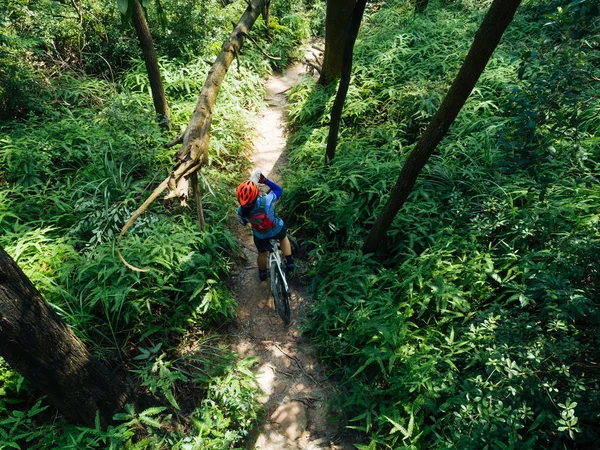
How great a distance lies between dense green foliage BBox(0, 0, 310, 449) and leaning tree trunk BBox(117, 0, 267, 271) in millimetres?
634

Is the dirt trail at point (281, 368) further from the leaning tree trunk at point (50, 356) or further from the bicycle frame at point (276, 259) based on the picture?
the leaning tree trunk at point (50, 356)

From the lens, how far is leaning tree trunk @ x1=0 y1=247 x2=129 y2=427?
8.86ft

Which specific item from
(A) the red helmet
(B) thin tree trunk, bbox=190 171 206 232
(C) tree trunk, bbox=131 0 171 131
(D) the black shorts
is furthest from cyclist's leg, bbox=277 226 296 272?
(C) tree trunk, bbox=131 0 171 131

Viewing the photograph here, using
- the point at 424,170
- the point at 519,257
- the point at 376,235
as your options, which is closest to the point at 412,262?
the point at 376,235

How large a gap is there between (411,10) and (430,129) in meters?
9.51

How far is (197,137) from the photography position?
554 cm

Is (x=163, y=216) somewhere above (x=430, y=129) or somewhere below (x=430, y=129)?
below

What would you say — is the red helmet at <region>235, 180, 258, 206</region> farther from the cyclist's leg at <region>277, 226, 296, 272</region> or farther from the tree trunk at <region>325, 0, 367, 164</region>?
the tree trunk at <region>325, 0, 367, 164</region>

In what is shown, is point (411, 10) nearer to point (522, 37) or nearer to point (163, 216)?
point (522, 37)

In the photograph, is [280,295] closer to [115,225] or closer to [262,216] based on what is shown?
[262,216]

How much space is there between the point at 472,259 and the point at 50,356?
189 inches

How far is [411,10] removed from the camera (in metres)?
11.5

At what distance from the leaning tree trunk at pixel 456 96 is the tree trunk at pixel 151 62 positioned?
4.87 meters

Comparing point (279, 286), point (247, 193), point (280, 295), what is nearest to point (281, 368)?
point (280, 295)
